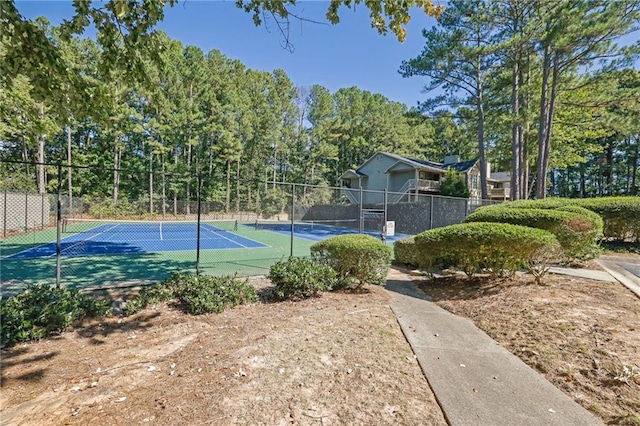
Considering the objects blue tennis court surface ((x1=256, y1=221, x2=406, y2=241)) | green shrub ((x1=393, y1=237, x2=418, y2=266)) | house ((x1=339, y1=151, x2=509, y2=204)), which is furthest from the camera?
house ((x1=339, y1=151, x2=509, y2=204))

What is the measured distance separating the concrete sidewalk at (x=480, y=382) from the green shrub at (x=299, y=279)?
5.16 ft

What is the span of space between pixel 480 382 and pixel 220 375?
7.31ft

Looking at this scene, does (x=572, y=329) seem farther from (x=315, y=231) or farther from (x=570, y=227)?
(x=315, y=231)

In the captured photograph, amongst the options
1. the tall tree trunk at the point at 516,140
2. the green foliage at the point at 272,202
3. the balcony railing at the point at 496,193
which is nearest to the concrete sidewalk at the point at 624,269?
the tall tree trunk at the point at 516,140

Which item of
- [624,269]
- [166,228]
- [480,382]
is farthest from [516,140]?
[166,228]

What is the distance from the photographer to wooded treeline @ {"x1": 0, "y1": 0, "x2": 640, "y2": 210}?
1038 centimetres

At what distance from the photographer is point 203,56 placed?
101 ft

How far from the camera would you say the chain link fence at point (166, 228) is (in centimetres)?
699

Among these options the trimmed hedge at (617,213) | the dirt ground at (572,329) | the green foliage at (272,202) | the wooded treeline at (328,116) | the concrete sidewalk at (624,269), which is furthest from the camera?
the green foliage at (272,202)

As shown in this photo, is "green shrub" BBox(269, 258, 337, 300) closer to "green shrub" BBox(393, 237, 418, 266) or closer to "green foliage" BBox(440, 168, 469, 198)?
"green shrub" BBox(393, 237, 418, 266)

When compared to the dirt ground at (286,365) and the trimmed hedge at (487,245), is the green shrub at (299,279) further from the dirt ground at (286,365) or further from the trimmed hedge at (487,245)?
the trimmed hedge at (487,245)

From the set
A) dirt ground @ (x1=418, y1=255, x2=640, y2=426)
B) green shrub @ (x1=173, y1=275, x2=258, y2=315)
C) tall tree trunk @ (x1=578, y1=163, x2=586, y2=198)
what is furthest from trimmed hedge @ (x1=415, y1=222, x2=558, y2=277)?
tall tree trunk @ (x1=578, y1=163, x2=586, y2=198)

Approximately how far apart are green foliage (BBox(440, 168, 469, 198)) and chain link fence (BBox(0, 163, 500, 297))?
4564mm

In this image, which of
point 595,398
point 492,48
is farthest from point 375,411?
point 492,48
